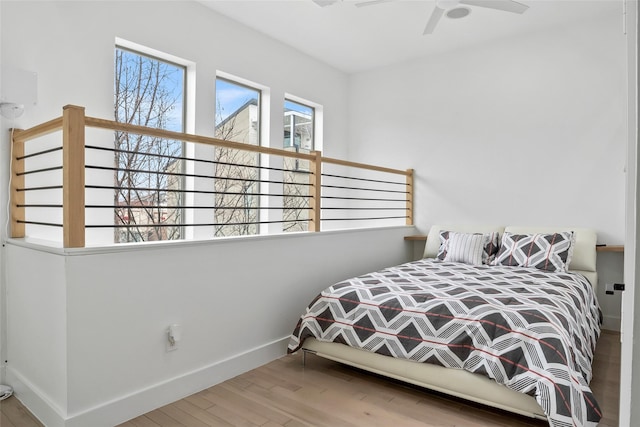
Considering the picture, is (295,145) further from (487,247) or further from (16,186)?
(16,186)

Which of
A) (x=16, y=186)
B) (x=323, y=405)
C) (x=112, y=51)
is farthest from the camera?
(x=112, y=51)

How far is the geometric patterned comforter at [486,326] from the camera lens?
1920mm

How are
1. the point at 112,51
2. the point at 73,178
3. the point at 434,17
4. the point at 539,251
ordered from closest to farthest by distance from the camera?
1. the point at 73,178
2. the point at 112,51
3. the point at 434,17
4. the point at 539,251

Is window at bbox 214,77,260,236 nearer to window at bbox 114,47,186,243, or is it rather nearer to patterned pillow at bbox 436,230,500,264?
window at bbox 114,47,186,243

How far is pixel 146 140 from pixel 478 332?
2.84m

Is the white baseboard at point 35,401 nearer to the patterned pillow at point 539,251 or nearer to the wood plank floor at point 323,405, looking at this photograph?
the wood plank floor at point 323,405

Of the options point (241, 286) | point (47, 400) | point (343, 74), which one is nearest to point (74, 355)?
point (47, 400)

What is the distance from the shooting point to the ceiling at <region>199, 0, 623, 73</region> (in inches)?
141

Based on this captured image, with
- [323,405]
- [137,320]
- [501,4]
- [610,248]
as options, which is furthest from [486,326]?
[501,4]

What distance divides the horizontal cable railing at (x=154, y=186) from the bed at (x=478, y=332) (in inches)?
35.1

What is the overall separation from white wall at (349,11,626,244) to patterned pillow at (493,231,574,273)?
0.49 metres

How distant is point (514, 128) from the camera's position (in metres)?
4.21

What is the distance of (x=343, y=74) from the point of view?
5.33 metres

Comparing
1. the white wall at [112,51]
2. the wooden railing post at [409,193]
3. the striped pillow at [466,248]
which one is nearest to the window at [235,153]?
the white wall at [112,51]
